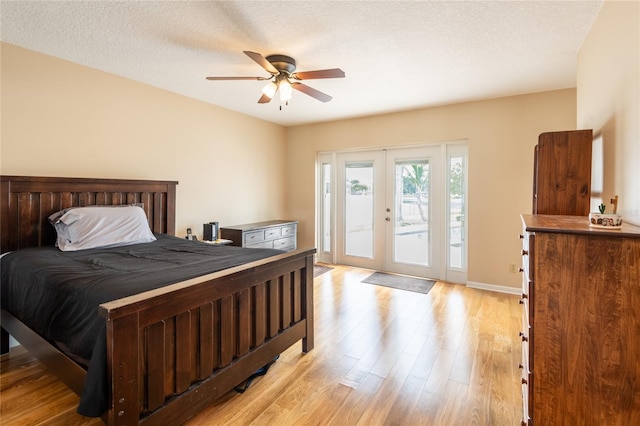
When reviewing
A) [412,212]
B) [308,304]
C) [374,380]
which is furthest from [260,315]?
[412,212]

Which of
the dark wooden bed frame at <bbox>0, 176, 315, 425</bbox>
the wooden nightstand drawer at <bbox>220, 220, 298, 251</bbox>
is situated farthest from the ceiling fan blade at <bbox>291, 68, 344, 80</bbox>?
the wooden nightstand drawer at <bbox>220, 220, 298, 251</bbox>

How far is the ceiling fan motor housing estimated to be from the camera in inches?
106

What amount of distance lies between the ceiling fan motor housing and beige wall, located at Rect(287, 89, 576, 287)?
2383 mm

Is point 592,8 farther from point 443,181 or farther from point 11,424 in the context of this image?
point 11,424

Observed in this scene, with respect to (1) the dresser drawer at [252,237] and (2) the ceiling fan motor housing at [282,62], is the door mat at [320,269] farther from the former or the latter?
(2) the ceiling fan motor housing at [282,62]

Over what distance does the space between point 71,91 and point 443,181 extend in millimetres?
4387

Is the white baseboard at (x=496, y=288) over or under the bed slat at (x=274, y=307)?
under

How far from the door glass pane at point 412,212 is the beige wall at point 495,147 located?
43 cm

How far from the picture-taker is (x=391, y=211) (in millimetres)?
4879

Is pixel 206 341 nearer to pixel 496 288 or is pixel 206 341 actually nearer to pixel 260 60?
pixel 260 60

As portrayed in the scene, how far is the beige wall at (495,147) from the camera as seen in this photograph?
3750 millimetres

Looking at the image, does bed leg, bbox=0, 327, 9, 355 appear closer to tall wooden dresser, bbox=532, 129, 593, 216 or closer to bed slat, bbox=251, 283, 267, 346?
bed slat, bbox=251, 283, 267, 346

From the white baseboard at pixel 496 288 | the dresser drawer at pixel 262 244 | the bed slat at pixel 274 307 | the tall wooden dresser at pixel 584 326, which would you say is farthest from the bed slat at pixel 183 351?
the white baseboard at pixel 496 288

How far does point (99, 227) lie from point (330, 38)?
247 centimetres
